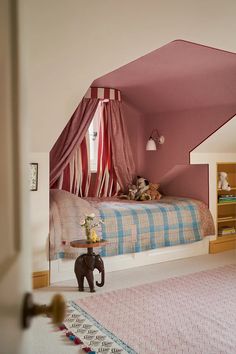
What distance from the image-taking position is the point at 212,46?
10.8ft

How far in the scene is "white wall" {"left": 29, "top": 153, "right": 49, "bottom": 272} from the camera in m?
3.69

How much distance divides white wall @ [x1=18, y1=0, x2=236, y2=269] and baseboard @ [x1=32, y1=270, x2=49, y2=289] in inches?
49.9

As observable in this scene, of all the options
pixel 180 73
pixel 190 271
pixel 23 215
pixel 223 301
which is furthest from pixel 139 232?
pixel 23 215

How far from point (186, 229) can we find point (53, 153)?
1.89 meters

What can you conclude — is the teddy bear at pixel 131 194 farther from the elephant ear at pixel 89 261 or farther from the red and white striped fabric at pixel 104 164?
the elephant ear at pixel 89 261

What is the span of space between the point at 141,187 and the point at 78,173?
88cm

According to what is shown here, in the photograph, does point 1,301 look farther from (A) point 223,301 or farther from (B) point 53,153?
(B) point 53,153

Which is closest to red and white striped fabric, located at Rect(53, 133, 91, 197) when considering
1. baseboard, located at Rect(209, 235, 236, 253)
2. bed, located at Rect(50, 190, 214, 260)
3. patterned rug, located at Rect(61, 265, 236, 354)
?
bed, located at Rect(50, 190, 214, 260)

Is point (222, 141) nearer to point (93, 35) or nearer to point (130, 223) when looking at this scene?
point (130, 223)

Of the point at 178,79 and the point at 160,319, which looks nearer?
the point at 160,319

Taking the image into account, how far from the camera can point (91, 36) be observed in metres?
2.83

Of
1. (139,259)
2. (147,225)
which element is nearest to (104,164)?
(147,225)

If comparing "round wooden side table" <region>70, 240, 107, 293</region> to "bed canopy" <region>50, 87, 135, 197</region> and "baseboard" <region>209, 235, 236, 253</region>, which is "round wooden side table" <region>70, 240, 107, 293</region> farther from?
"baseboard" <region>209, 235, 236, 253</region>

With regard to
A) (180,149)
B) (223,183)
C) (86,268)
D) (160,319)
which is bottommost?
(160,319)
